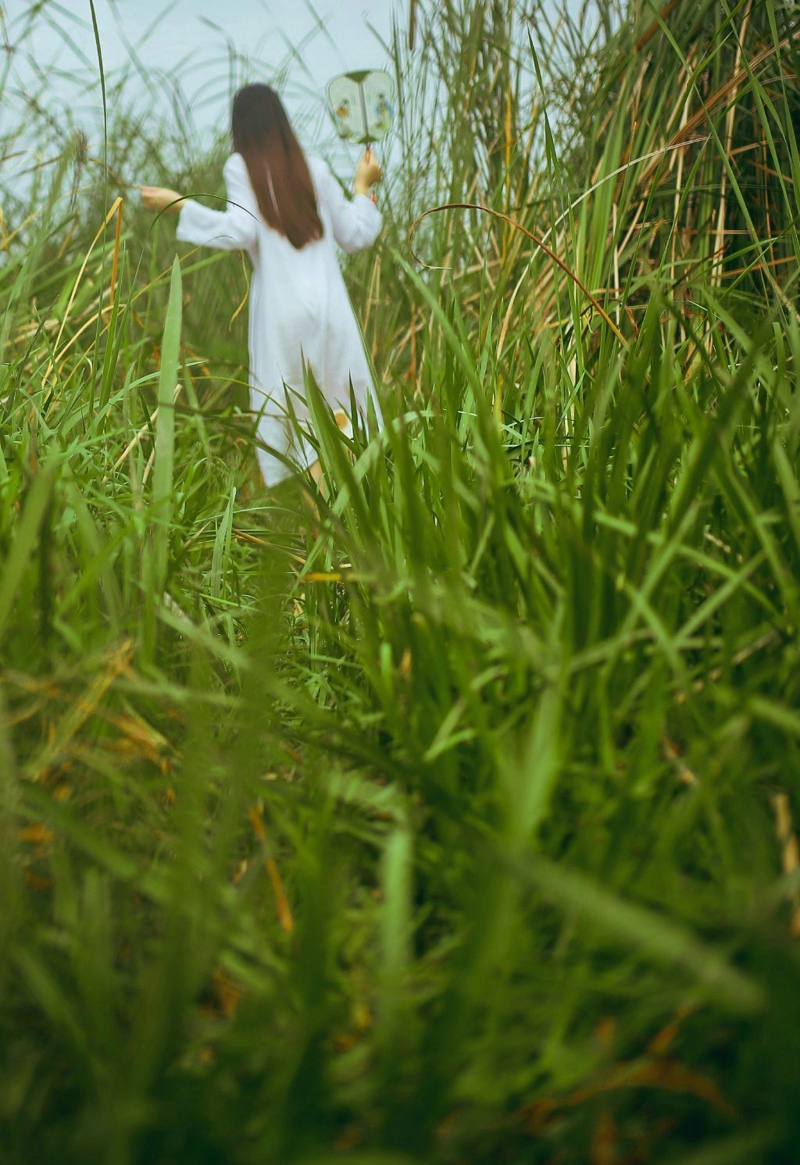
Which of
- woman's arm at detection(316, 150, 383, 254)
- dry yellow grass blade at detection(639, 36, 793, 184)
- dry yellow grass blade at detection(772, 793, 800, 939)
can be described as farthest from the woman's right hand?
dry yellow grass blade at detection(772, 793, 800, 939)

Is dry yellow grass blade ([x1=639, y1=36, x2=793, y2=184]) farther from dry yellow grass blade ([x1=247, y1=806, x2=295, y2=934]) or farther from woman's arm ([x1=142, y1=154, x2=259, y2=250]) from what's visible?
woman's arm ([x1=142, y1=154, x2=259, y2=250])

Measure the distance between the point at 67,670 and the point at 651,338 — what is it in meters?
0.54

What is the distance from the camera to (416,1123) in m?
0.32

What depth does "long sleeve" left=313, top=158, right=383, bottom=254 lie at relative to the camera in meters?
2.52

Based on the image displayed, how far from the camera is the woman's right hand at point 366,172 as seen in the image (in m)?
2.49

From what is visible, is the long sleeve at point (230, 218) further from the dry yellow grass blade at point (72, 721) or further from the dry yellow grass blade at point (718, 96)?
the dry yellow grass blade at point (72, 721)

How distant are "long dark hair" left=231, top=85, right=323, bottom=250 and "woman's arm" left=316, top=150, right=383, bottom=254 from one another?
59mm

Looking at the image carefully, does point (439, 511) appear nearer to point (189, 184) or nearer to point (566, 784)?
point (566, 784)

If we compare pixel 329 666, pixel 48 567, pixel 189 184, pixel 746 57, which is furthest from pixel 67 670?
pixel 189 184

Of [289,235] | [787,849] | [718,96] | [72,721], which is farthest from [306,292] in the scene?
[787,849]

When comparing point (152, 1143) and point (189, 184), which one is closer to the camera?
point (152, 1143)

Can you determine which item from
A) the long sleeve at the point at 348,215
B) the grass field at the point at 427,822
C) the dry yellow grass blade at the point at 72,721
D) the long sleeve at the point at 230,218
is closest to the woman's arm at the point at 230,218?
the long sleeve at the point at 230,218

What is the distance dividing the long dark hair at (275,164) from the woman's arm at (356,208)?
59 millimetres

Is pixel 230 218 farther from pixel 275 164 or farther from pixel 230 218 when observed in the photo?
pixel 275 164
